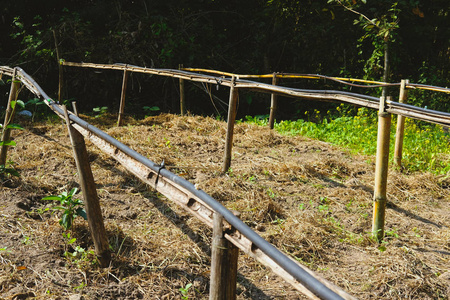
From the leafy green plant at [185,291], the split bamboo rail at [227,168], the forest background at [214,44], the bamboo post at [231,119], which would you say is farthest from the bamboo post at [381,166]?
the forest background at [214,44]

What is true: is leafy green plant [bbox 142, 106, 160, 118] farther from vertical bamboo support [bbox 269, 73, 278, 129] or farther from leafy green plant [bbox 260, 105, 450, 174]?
vertical bamboo support [bbox 269, 73, 278, 129]

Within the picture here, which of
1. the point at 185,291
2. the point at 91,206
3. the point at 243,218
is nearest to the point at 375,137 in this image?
the point at 243,218

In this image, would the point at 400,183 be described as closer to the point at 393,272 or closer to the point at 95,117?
the point at 393,272

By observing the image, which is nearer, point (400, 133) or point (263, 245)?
point (263, 245)

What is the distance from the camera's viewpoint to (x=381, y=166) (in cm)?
305

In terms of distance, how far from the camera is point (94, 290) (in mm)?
2490

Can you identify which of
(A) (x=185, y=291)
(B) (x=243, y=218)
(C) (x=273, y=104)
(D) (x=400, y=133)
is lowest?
(A) (x=185, y=291)

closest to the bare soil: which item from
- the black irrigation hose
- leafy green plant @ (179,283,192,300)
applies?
leafy green plant @ (179,283,192,300)

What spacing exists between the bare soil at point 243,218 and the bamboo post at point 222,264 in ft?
3.03

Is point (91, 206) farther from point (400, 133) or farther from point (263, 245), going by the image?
point (400, 133)

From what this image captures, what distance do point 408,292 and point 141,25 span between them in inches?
305

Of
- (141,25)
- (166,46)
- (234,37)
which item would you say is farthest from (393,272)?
(234,37)

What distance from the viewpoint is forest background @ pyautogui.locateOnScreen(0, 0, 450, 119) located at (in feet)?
28.4

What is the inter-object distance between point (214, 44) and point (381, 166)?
7128mm
